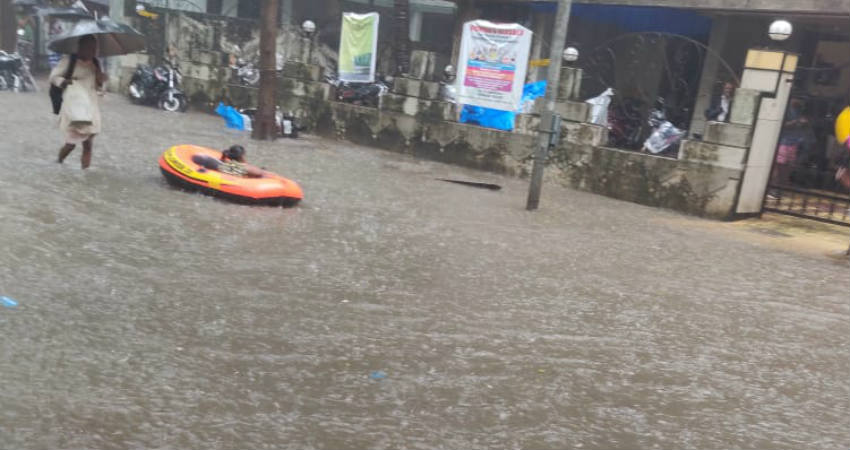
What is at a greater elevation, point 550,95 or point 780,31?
point 780,31

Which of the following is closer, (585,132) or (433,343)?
(433,343)

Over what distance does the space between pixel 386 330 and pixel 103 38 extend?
649 cm

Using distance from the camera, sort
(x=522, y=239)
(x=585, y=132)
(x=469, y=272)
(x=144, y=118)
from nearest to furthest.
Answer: (x=469, y=272) → (x=522, y=239) → (x=585, y=132) → (x=144, y=118)

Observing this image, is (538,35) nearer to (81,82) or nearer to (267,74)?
(267,74)

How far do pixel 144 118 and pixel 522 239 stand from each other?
11.4 metres

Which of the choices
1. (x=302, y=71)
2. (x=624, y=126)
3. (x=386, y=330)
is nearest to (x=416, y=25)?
(x=302, y=71)

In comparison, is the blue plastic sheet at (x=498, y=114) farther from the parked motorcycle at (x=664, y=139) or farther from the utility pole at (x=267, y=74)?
the utility pole at (x=267, y=74)

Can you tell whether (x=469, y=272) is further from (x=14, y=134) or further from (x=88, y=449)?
(x=14, y=134)

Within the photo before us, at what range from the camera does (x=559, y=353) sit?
514cm

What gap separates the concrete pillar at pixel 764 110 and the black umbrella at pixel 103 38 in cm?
843

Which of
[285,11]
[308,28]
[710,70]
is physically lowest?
[308,28]

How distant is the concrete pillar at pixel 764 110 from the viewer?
A: 10938 mm

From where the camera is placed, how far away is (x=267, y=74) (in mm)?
15555

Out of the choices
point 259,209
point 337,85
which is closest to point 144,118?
point 337,85
